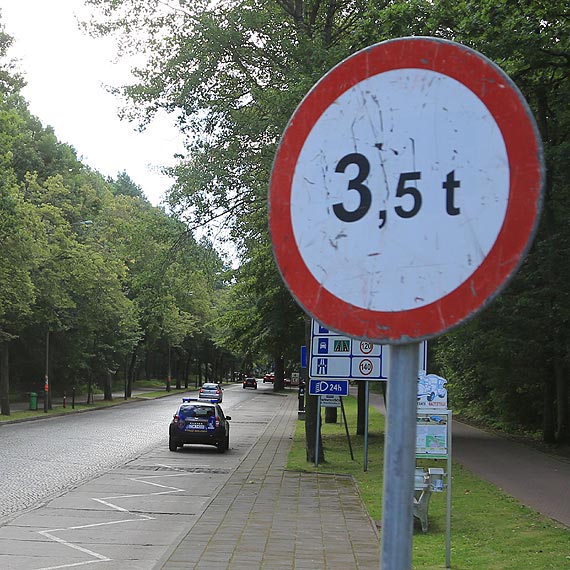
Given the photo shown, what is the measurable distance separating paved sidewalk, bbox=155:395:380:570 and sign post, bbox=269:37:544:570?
773 cm

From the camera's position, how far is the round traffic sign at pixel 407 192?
6.13 ft

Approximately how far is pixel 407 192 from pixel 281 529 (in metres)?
10.6

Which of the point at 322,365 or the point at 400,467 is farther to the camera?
the point at 322,365

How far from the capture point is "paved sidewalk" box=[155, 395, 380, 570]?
377 inches

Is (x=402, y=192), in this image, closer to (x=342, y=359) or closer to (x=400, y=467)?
(x=400, y=467)

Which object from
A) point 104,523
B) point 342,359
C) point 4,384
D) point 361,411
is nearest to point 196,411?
point 342,359

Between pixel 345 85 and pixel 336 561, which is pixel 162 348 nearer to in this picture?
pixel 336 561

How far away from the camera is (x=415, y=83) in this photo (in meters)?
2.01

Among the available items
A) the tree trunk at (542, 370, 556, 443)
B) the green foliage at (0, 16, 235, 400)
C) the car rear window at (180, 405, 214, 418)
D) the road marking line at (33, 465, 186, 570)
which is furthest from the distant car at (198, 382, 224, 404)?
the road marking line at (33, 465, 186, 570)

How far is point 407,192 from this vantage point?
76.7 inches

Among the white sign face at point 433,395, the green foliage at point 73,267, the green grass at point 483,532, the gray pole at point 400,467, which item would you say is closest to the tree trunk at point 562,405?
the green grass at point 483,532

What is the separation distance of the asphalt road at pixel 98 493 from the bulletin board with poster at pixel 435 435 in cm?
356

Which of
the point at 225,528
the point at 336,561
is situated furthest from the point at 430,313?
the point at 225,528

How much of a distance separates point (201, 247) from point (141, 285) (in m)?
1.93
